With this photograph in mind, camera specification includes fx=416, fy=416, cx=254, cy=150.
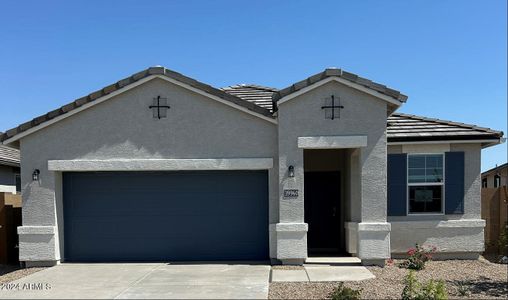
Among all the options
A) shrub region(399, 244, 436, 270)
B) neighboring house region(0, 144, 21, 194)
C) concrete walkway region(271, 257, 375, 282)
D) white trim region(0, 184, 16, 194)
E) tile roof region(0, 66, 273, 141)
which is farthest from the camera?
white trim region(0, 184, 16, 194)

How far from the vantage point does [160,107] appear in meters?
9.96

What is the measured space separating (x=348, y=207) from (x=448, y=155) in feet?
9.30

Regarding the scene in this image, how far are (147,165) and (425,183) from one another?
696 cm

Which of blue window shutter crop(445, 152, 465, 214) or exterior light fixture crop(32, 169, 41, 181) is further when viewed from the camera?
blue window shutter crop(445, 152, 465, 214)

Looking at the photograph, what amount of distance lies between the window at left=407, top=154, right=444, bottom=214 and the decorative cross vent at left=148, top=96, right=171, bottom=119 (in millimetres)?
6220

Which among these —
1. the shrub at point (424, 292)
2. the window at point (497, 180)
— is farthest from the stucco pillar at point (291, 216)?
the window at point (497, 180)

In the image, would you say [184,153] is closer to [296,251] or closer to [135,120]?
[135,120]

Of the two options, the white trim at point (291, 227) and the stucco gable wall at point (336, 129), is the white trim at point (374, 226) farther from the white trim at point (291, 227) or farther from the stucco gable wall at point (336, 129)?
the white trim at point (291, 227)

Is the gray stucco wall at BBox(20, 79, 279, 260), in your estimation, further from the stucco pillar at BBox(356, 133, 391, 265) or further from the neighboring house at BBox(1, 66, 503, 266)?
the stucco pillar at BBox(356, 133, 391, 265)

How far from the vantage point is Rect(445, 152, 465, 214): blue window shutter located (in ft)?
34.5

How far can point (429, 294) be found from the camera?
669 centimetres

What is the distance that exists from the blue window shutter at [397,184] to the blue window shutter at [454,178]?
1067mm

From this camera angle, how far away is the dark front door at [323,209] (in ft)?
39.2

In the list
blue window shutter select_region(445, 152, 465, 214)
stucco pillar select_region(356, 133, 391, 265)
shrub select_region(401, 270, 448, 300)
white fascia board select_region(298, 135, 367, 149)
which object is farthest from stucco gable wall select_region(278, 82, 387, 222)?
shrub select_region(401, 270, 448, 300)
